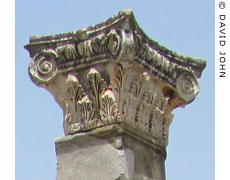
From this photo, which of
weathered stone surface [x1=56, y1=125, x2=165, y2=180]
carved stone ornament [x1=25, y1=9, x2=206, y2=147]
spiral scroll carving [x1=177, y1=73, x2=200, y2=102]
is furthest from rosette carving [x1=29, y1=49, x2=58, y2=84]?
spiral scroll carving [x1=177, y1=73, x2=200, y2=102]

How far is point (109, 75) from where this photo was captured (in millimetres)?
9781

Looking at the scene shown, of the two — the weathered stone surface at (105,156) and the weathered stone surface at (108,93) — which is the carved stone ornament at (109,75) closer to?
the weathered stone surface at (108,93)

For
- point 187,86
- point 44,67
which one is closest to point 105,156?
point 44,67

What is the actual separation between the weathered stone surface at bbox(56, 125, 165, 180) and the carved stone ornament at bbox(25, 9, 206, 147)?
14 centimetres

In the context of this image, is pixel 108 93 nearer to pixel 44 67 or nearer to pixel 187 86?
pixel 44 67

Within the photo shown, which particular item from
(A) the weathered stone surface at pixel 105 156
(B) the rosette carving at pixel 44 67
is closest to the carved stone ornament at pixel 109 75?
(B) the rosette carving at pixel 44 67

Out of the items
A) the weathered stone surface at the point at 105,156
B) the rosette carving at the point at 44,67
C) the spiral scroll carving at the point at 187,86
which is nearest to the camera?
the weathered stone surface at the point at 105,156

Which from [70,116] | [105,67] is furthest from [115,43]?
[70,116]

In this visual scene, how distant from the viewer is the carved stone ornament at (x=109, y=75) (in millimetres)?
9703

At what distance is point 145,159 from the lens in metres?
10.0

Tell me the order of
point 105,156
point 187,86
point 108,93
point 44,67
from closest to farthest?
point 105,156 < point 108,93 < point 44,67 < point 187,86

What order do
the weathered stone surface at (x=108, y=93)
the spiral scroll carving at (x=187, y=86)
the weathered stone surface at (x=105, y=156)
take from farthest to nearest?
the spiral scroll carving at (x=187, y=86)
the weathered stone surface at (x=108, y=93)
the weathered stone surface at (x=105, y=156)

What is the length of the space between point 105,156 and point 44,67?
1.53m

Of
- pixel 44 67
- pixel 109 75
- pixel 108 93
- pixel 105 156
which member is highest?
pixel 44 67
